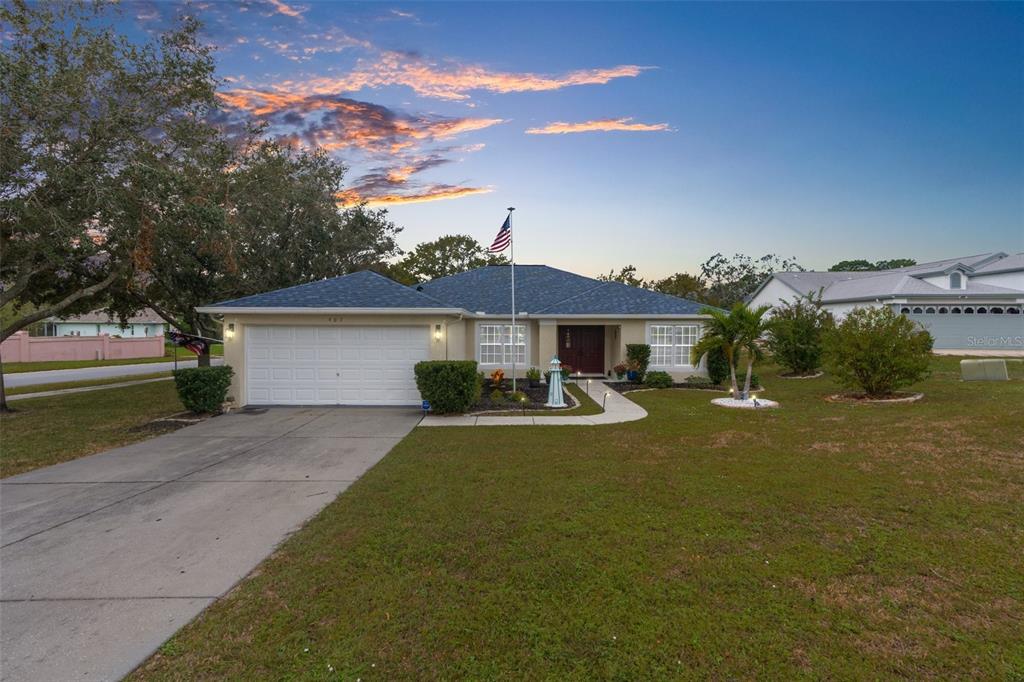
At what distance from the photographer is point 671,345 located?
16.5 m

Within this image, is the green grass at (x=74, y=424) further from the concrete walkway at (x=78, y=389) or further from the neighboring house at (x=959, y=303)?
the neighboring house at (x=959, y=303)

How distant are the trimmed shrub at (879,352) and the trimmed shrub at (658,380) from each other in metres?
4.71

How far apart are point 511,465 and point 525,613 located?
3589mm

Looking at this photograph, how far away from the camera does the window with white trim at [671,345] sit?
1647 centimetres

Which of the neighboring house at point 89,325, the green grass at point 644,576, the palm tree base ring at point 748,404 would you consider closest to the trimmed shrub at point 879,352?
the palm tree base ring at point 748,404

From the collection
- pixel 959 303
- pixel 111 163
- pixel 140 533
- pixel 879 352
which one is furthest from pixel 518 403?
pixel 959 303

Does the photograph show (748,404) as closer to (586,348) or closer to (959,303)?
(586,348)

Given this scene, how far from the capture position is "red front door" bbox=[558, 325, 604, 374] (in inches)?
726

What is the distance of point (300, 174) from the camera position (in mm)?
20344

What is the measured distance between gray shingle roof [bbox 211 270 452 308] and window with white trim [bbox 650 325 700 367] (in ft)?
27.8

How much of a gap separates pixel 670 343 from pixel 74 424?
1772 centimetres


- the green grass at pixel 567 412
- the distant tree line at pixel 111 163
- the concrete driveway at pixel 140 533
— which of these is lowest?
the concrete driveway at pixel 140 533

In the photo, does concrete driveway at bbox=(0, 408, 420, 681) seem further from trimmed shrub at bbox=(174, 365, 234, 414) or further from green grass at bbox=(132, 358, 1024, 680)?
trimmed shrub at bbox=(174, 365, 234, 414)

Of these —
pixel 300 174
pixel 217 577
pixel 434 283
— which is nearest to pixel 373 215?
pixel 300 174
